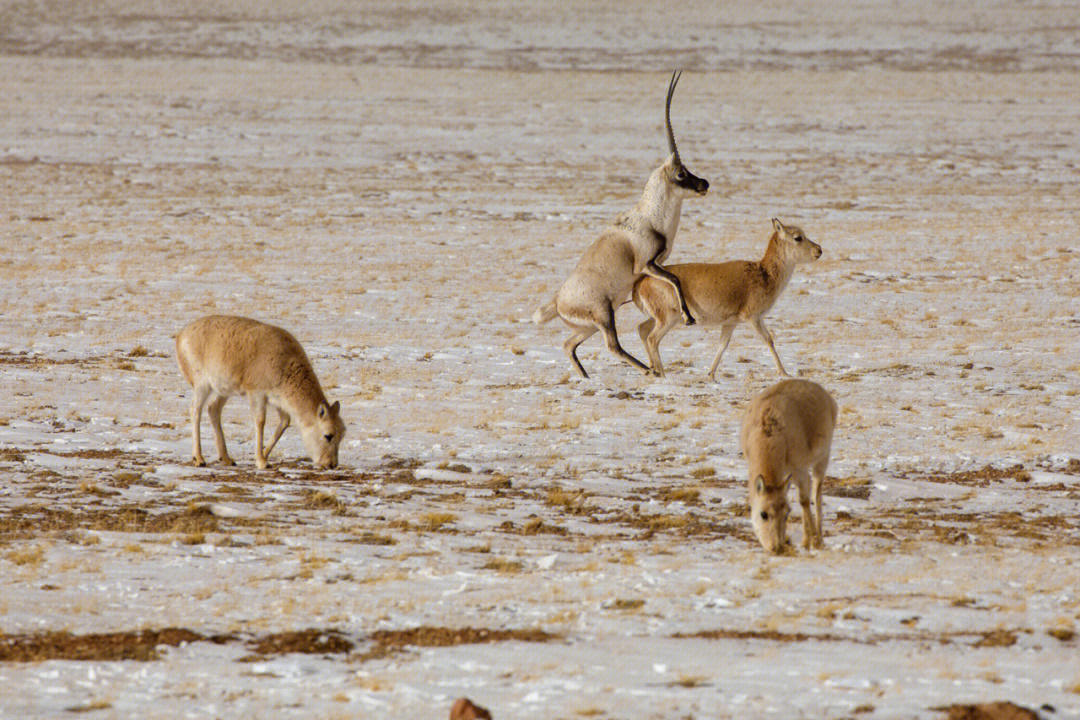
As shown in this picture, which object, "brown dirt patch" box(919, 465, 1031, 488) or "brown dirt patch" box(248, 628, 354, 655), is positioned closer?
"brown dirt patch" box(248, 628, 354, 655)

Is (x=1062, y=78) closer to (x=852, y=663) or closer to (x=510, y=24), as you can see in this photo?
(x=510, y=24)

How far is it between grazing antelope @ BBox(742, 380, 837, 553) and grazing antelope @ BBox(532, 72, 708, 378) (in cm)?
520

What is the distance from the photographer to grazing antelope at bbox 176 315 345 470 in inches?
425

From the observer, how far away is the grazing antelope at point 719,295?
46.7 ft

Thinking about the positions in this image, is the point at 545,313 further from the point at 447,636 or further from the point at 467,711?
the point at 467,711

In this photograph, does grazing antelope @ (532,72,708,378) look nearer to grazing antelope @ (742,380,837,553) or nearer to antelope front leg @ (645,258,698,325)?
antelope front leg @ (645,258,698,325)

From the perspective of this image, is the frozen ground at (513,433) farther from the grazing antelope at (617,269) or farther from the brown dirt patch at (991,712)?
the grazing antelope at (617,269)

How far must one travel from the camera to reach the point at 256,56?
50.3 meters

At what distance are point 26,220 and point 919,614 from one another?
2159 cm

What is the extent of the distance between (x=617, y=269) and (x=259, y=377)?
16.4 ft

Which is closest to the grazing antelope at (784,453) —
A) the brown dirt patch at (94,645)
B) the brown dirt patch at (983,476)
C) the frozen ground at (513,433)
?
the frozen ground at (513,433)

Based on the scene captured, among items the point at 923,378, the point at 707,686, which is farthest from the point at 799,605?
the point at 923,378

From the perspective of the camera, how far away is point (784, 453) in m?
8.60

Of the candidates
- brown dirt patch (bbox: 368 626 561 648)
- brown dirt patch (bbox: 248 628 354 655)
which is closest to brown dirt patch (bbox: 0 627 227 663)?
brown dirt patch (bbox: 248 628 354 655)
